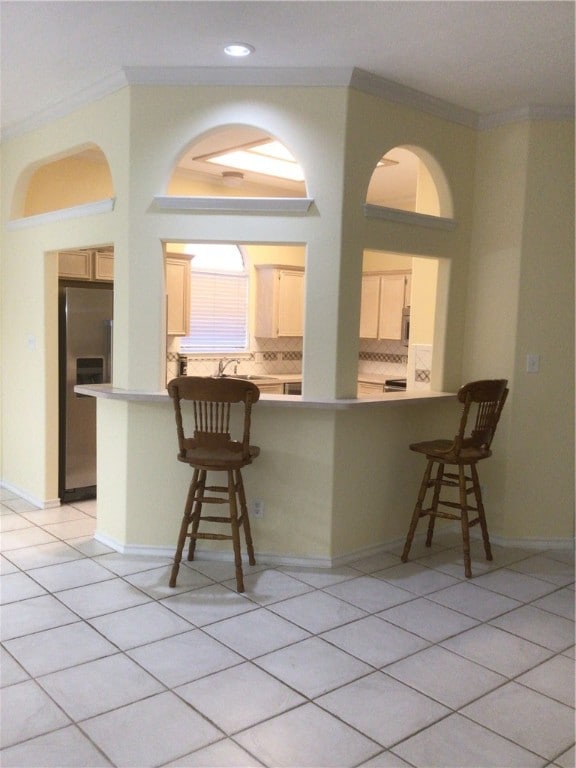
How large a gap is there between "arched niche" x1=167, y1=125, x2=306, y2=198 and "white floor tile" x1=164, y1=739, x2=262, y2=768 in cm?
370

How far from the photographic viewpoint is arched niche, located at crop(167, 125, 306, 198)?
200 inches

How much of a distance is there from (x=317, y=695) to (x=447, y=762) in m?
0.55

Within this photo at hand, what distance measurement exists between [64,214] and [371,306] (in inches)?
136

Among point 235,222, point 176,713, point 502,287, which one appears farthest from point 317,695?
point 502,287

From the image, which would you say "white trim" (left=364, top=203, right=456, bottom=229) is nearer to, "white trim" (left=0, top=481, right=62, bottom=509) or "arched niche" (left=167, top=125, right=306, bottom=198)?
"arched niche" (left=167, top=125, right=306, bottom=198)

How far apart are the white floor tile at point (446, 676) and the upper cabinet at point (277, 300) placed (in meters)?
4.37

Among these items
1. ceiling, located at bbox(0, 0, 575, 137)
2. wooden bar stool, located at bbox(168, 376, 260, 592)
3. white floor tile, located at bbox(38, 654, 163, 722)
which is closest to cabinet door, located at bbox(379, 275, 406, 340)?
ceiling, located at bbox(0, 0, 575, 137)

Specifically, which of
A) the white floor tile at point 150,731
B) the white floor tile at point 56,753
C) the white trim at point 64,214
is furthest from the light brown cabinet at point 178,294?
the white floor tile at point 56,753

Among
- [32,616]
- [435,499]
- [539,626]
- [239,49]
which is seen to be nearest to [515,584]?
[539,626]

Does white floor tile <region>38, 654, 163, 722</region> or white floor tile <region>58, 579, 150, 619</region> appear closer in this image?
white floor tile <region>38, 654, 163, 722</region>

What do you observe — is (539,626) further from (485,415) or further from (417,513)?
(485,415)

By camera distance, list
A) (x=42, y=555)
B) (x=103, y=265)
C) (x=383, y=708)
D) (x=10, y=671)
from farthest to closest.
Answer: (x=103, y=265), (x=42, y=555), (x=10, y=671), (x=383, y=708)

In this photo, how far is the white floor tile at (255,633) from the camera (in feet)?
9.75

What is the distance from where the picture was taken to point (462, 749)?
234 cm
